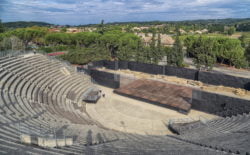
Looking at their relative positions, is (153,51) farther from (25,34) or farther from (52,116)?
(25,34)

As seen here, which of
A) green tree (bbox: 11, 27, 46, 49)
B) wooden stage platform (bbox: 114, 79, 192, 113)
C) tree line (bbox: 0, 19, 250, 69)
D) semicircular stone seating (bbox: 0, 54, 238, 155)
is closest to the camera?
semicircular stone seating (bbox: 0, 54, 238, 155)

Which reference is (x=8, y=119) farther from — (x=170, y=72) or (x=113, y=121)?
(x=170, y=72)

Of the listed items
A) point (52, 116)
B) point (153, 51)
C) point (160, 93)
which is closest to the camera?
point (52, 116)

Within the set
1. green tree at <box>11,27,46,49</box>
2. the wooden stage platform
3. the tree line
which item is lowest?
the wooden stage platform

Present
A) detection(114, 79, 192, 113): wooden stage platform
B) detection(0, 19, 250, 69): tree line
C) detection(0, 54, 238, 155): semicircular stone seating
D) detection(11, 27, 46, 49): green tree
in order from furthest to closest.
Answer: detection(11, 27, 46, 49): green tree, detection(0, 19, 250, 69): tree line, detection(114, 79, 192, 113): wooden stage platform, detection(0, 54, 238, 155): semicircular stone seating

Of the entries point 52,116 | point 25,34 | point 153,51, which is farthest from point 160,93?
point 25,34

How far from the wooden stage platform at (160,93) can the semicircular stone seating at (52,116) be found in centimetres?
534

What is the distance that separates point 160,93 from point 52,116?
37.8 feet

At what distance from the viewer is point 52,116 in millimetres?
13039

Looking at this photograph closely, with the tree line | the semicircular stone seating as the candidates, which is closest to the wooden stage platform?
the semicircular stone seating

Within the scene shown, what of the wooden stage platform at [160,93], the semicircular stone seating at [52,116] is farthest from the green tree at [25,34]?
the wooden stage platform at [160,93]

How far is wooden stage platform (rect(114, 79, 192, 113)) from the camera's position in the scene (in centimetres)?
1834

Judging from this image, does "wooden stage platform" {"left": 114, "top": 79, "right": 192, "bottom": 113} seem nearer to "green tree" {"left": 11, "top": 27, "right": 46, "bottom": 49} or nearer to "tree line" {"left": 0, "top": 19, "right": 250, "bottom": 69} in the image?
"tree line" {"left": 0, "top": 19, "right": 250, "bottom": 69}

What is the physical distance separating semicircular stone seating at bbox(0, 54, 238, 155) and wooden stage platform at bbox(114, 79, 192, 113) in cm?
534
